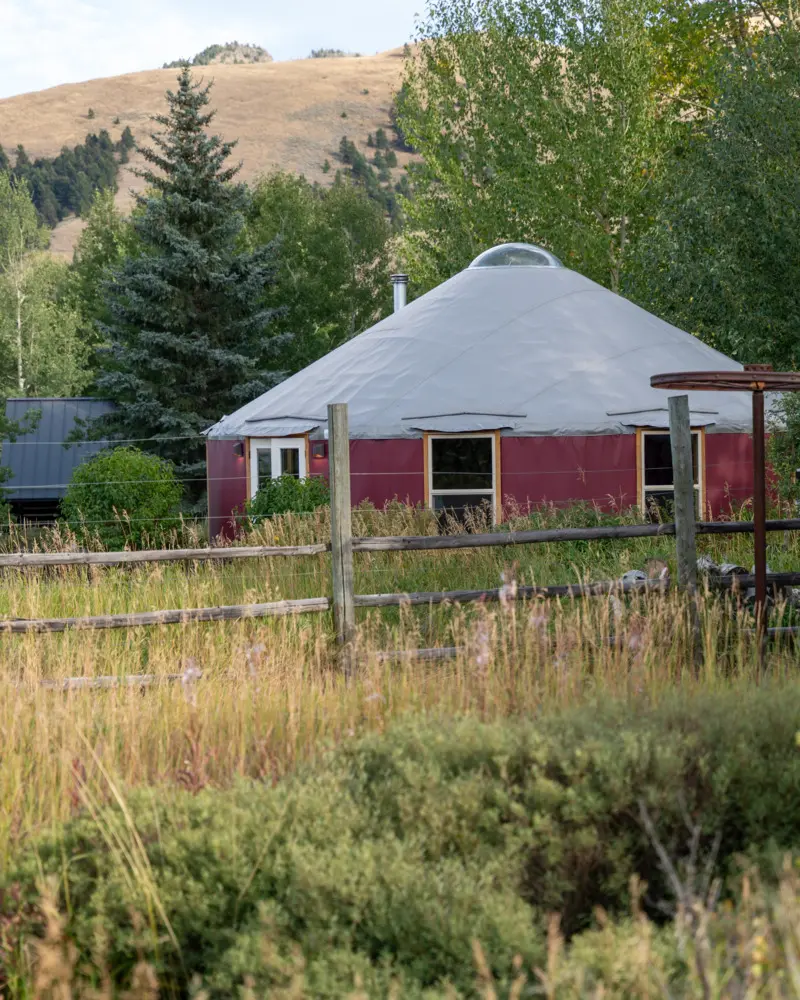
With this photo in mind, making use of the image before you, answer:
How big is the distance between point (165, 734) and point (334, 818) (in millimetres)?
1249

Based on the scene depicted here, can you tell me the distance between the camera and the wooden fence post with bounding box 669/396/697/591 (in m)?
5.95

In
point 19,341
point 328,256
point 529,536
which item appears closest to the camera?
point 529,536

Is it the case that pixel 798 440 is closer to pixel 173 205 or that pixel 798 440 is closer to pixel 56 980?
pixel 56 980

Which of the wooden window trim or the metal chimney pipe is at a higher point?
the metal chimney pipe

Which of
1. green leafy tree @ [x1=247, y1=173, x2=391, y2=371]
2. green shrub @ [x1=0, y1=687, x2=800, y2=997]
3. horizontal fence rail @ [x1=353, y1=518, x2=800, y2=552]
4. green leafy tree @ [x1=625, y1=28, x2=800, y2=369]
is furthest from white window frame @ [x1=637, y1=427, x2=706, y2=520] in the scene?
green leafy tree @ [x1=247, y1=173, x2=391, y2=371]

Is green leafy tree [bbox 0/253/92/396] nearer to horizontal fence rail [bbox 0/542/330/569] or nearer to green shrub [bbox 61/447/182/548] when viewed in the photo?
green shrub [bbox 61/447/182/548]

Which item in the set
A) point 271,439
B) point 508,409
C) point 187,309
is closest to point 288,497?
point 508,409

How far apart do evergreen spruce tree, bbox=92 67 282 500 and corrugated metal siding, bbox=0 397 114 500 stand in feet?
2.91

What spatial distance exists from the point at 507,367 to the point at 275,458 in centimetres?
310

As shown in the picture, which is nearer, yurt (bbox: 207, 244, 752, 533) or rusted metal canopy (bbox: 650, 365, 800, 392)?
rusted metal canopy (bbox: 650, 365, 800, 392)

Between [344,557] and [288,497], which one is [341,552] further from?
[288,497]

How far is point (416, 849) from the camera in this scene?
2898 millimetres

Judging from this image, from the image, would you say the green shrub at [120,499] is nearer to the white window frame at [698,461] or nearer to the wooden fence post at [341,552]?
the white window frame at [698,461]

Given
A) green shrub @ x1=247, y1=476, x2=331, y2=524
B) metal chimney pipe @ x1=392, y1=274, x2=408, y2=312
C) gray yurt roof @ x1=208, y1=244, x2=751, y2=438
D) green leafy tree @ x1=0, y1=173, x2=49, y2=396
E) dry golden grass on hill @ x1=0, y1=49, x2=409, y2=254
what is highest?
dry golden grass on hill @ x1=0, y1=49, x2=409, y2=254
